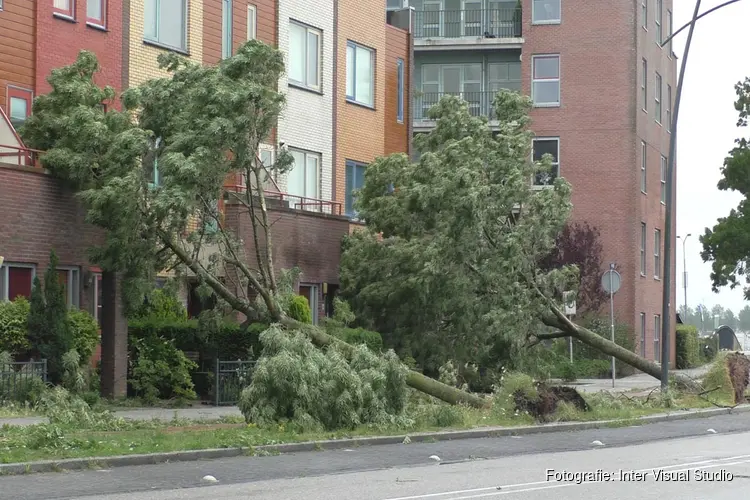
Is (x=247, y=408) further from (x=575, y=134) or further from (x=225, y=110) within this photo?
(x=575, y=134)

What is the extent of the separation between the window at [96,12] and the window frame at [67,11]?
0.42 m

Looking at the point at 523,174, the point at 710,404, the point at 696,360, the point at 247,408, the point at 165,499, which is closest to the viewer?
the point at 165,499

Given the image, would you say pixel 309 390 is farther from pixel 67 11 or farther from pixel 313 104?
pixel 313 104

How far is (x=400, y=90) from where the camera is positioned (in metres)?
40.5

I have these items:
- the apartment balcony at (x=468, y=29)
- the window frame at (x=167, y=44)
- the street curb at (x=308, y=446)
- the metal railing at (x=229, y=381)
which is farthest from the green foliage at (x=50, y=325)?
the apartment balcony at (x=468, y=29)

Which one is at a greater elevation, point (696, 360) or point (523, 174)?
point (523, 174)

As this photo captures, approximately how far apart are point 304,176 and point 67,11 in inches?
371

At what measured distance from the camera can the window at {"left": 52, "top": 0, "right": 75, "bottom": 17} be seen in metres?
27.6

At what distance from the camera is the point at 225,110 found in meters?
23.9

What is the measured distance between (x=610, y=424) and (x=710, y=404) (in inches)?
225

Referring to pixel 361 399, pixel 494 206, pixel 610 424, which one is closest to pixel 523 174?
pixel 494 206

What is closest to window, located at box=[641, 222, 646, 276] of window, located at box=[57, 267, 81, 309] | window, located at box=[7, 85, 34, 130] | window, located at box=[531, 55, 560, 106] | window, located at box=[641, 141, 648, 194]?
window, located at box=[641, 141, 648, 194]

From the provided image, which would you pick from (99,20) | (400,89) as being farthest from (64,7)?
(400,89)

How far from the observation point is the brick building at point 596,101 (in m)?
50.0
